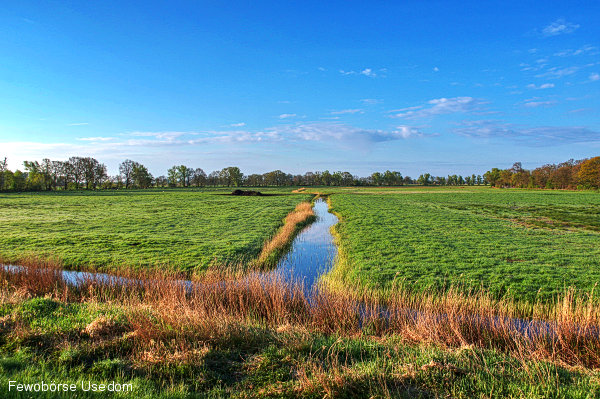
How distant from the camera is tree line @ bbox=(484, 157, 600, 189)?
3986 inches

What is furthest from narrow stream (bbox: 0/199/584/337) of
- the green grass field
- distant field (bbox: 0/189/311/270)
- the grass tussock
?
the green grass field

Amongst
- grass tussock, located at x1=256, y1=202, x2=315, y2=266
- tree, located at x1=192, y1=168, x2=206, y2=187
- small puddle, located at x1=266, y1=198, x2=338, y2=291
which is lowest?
small puddle, located at x1=266, y1=198, x2=338, y2=291

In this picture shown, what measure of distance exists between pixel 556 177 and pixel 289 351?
148779mm

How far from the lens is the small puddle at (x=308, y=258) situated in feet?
45.9

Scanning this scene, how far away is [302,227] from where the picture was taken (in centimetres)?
2933

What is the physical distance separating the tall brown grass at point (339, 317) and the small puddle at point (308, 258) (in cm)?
168

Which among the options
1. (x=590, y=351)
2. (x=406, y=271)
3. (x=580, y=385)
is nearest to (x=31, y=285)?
(x=406, y=271)

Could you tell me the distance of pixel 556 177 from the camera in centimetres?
11706

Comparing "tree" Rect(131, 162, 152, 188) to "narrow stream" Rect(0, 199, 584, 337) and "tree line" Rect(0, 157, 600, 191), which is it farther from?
"narrow stream" Rect(0, 199, 584, 337)

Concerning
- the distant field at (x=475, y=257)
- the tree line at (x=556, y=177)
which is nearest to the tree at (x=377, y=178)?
the tree line at (x=556, y=177)

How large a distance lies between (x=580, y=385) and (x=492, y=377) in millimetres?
1425

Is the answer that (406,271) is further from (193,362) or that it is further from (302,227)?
(302,227)

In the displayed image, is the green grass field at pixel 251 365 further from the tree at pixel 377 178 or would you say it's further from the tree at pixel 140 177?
the tree at pixel 377 178

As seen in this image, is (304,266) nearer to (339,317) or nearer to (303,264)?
(303,264)
